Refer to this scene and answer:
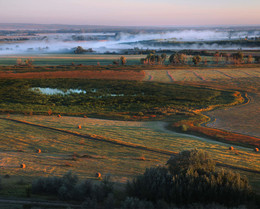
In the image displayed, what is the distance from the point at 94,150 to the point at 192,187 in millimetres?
7879

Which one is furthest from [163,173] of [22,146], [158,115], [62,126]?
[158,115]

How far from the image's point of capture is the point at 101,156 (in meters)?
16.1

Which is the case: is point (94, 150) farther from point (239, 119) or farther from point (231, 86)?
point (231, 86)

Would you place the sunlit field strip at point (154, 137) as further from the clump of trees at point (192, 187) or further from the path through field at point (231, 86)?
the path through field at point (231, 86)

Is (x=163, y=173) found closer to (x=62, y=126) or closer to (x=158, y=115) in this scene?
(x=62, y=126)

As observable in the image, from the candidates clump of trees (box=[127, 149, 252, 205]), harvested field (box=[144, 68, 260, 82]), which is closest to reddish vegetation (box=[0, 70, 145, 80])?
harvested field (box=[144, 68, 260, 82])

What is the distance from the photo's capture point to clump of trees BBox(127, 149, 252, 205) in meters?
10.1

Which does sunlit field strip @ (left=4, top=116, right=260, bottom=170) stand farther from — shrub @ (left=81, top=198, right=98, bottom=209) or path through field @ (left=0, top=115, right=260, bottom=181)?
shrub @ (left=81, top=198, right=98, bottom=209)

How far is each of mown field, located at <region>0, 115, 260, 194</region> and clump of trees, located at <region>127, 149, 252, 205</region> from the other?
7.06 feet

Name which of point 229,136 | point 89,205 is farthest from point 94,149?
point 229,136

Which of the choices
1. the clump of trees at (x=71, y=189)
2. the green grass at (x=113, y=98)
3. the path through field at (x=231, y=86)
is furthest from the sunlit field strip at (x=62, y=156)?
the green grass at (x=113, y=98)

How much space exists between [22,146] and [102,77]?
42.5m

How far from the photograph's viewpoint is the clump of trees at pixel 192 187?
10.1 m

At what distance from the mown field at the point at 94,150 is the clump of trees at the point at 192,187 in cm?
215
